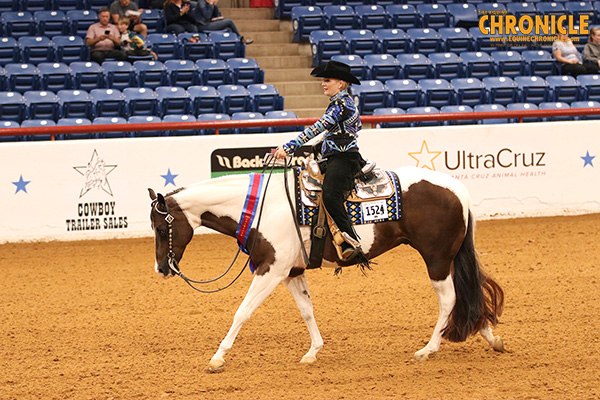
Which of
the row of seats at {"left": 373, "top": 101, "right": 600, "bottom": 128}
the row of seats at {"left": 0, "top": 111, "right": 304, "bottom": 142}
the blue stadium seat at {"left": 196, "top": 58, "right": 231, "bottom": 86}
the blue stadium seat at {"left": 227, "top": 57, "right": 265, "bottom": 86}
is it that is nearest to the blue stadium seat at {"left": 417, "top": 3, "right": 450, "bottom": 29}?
the row of seats at {"left": 373, "top": 101, "right": 600, "bottom": 128}

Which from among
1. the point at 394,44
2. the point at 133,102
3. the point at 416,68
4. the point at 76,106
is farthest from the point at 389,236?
the point at 394,44

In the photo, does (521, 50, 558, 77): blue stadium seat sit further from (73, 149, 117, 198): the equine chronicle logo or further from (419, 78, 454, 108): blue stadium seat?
(73, 149, 117, 198): the equine chronicle logo

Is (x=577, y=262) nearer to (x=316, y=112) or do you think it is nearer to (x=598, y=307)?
(x=598, y=307)

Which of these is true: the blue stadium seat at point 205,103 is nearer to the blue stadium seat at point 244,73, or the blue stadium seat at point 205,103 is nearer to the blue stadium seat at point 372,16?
the blue stadium seat at point 244,73

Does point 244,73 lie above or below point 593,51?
below

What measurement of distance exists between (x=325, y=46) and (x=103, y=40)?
4746 millimetres

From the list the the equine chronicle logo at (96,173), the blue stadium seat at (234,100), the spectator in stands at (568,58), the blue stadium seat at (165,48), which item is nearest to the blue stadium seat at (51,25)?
the blue stadium seat at (165,48)

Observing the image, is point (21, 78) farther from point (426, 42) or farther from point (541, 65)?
point (541, 65)

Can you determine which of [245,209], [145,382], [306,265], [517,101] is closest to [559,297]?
[306,265]

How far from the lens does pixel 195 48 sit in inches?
636

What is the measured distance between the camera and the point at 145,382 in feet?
18.8

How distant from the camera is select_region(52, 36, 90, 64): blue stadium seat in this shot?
15336mm

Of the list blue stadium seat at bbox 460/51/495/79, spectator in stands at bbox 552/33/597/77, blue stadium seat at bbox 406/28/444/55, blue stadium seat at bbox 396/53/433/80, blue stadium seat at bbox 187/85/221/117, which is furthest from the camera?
blue stadium seat at bbox 406/28/444/55

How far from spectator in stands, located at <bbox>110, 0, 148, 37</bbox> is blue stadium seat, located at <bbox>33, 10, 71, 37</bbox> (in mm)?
1188
